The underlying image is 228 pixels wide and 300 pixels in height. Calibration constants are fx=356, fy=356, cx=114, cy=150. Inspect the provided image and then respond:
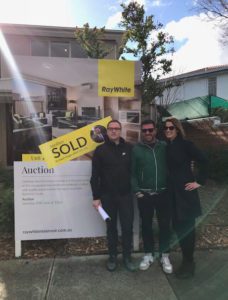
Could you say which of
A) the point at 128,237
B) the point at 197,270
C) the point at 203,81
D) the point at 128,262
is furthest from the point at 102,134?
the point at 203,81

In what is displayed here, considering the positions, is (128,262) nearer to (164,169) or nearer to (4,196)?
(164,169)

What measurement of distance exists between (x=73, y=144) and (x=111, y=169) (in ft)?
2.20

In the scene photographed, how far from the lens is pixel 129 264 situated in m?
4.23

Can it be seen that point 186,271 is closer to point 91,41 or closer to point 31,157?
point 31,157

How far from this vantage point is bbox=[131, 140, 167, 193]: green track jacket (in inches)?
158

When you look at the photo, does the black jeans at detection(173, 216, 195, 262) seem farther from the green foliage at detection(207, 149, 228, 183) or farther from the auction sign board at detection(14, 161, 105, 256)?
the green foliage at detection(207, 149, 228, 183)

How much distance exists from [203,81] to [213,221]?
24.4 metres

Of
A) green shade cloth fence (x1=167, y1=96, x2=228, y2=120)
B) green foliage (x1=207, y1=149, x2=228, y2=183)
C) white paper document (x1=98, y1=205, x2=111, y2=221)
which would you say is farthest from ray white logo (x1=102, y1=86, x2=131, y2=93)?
green shade cloth fence (x1=167, y1=96, x2=228, y2=120)

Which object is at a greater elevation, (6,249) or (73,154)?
(73,154)

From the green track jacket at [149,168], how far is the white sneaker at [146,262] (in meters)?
0.89

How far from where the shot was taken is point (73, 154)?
4.45m

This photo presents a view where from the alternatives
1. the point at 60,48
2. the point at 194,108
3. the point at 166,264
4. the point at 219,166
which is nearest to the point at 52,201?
the point at 166,264

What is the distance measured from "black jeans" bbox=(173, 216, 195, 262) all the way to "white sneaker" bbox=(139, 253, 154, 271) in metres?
0.44

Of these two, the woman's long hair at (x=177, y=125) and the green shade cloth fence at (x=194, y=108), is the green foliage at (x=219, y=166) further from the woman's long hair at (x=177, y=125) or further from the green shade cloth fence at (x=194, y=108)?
the woman's long hair at (x=177, y=125)
